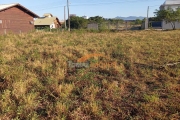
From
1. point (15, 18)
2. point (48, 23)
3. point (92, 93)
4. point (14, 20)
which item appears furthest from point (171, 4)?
point (92, 93)

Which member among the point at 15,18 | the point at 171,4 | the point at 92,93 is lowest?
the point at 92,93

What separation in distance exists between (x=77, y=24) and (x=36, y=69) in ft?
129

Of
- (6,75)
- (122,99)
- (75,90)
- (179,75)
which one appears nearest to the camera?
(122,99)

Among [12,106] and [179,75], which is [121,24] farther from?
[12,106]

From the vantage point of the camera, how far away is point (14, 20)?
24641 mm

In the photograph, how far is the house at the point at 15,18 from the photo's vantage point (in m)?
22.7

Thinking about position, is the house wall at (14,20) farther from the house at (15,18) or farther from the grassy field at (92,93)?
the grassy field at (92,93)

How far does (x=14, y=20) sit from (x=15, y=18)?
1.17 feet

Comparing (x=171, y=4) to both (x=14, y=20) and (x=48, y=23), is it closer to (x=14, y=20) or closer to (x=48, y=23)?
(x=48, y=23)

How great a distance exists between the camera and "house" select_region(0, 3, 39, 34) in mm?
22736

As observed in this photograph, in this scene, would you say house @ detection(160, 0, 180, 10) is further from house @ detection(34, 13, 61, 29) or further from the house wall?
the house wall

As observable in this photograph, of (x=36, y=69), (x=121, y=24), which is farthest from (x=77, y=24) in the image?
(x=36, y=69)

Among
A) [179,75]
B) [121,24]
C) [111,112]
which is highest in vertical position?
[121,24]

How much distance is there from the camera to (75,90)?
166 inches
